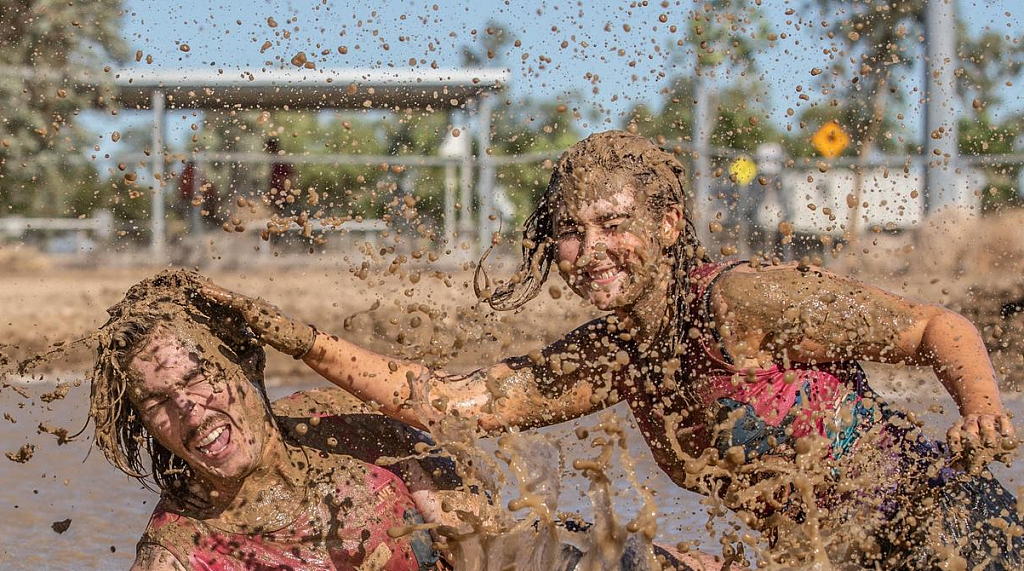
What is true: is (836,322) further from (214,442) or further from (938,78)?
(938,78)

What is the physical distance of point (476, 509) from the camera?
11.6 ft

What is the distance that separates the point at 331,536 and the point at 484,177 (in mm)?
7810

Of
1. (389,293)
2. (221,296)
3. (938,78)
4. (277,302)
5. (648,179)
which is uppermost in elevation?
(938,78)

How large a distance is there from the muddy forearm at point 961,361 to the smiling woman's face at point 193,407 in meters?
1.67

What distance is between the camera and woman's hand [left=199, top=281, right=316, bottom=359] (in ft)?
10.4

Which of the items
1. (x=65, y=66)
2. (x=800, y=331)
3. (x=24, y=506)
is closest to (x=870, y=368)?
(x=24, y=506)

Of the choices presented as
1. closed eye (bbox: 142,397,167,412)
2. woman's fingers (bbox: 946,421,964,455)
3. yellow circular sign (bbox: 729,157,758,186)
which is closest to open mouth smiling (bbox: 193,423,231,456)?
closed eye (bbox: 142,397,167,412)

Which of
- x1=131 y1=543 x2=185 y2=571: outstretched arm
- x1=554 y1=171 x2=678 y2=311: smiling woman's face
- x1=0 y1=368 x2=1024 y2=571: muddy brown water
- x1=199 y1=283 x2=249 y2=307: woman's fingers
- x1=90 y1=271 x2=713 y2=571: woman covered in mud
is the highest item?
x1=554 y1=171 x2=678 y2=311: smiling woman's face

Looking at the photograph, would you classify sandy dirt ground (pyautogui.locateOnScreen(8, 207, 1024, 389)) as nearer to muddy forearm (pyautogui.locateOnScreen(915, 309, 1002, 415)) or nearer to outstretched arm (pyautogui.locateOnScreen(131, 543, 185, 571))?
outstretched arm (pyautogui.locateOnScreen(131, 543, 185, 571))

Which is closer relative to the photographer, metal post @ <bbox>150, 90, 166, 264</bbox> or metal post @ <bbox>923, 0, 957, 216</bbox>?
metal post @ <bbox>923, 0, 957, 216</bbox>

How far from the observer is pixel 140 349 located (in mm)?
3129

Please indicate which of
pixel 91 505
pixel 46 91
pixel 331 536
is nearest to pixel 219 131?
pixel 46 91

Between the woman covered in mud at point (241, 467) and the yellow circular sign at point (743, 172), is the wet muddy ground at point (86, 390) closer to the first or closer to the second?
the woman covered in mud at point (241, 467)

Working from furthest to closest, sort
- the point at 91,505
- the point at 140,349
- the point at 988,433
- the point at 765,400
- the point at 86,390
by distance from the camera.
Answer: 1. the point at 86,390
2. the point at 91,505
3. the point at 765,400
4. the point at 140,349
5. the point at 988,433
